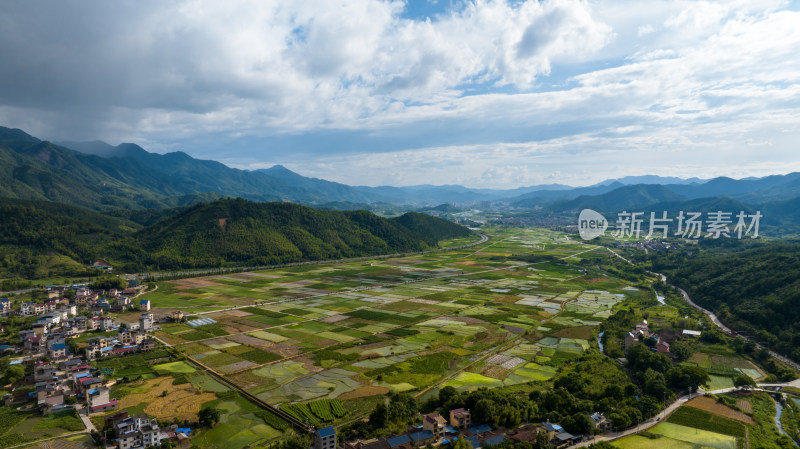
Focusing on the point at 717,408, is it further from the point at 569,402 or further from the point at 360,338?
the point at 360,338

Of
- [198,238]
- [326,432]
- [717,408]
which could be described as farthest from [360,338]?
[198,238]

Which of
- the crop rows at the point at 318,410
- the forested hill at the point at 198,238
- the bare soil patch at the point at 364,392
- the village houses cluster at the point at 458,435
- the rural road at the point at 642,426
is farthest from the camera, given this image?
the forested hill at the point at 198,238

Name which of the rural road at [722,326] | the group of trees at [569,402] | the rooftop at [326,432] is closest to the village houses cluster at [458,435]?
the rooftop at [326,432]

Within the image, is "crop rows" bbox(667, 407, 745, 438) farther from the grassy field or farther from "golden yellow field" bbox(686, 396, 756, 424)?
the grassy field

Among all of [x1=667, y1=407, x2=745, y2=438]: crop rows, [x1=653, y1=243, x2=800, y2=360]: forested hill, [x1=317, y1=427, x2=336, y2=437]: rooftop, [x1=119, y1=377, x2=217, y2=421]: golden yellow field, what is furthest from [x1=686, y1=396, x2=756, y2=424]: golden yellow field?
[x1=119, y1=377, x2=217, y2=421]: golden yellow field

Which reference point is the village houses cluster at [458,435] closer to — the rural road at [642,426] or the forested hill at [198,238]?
the rural road at [642,426]

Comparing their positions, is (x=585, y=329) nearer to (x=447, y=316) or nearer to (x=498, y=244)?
(x=447, y=316)

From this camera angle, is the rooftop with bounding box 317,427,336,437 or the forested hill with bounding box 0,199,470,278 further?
the forested hill with bounding box 0,199,470,278
